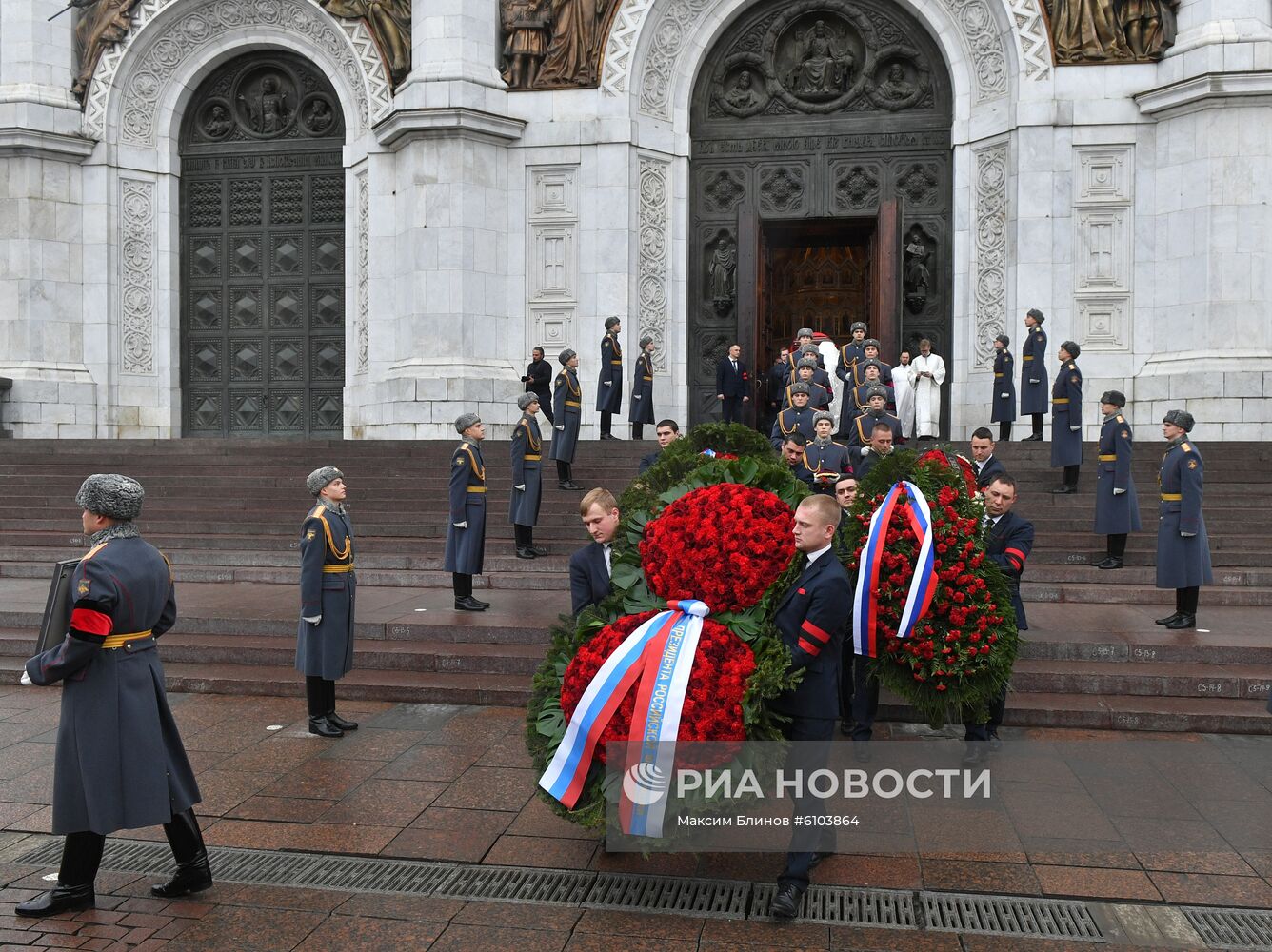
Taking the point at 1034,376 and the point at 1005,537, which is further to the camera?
the point at 1034,376

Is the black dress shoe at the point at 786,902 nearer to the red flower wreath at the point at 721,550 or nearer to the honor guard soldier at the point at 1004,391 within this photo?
the red flower wreath at the point at 721,550

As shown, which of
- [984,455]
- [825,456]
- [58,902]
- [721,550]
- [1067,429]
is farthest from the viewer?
[1067,429]

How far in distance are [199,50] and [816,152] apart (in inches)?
466

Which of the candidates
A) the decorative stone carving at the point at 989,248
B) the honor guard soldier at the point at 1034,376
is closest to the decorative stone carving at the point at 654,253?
the decorative stone carving at the point at 989,248

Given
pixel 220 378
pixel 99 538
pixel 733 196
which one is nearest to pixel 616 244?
pixel 733 196

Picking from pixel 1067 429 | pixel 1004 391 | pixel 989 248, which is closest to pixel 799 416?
pixel 1067 429

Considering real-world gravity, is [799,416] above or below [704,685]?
above

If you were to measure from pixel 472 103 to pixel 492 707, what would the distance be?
13.5m

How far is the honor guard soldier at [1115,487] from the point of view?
1091 centimetres

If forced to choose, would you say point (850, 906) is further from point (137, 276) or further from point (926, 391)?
point (137, 276)

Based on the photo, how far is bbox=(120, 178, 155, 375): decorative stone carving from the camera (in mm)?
21391

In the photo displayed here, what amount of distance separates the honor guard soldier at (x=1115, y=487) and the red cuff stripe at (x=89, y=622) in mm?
9351

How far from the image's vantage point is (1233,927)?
420 centimetres

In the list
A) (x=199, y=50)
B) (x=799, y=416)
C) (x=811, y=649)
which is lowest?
(x=811, y=649)
